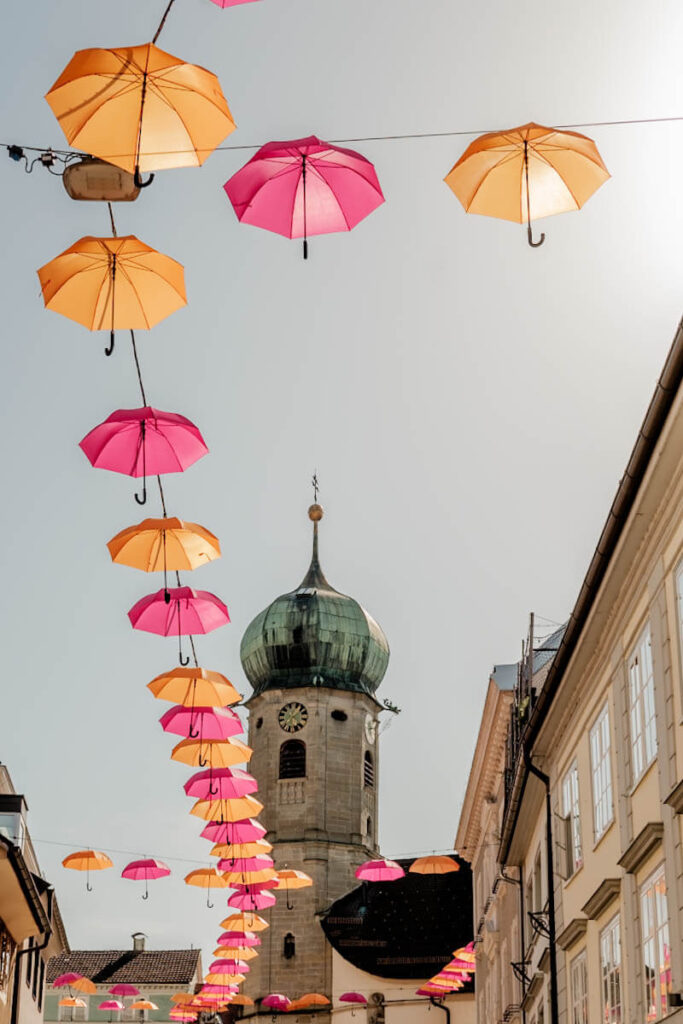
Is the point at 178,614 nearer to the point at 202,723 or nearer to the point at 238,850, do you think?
the point at 202,723

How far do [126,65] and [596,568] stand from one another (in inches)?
358

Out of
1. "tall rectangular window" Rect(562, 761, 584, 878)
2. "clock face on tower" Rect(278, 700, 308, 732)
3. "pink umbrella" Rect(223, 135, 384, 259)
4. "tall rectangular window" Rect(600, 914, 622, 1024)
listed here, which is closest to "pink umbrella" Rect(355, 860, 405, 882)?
"tall rectangular window" Rect(562, 761, 584, 878)

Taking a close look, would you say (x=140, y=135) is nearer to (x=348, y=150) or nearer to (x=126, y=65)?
(x=126, y=65)

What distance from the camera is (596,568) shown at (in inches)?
756

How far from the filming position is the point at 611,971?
2031cm

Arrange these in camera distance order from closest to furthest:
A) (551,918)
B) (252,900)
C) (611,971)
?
(611,971), (551,918), (252,900)

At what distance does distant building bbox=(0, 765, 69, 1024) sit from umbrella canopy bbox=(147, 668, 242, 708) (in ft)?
19.0

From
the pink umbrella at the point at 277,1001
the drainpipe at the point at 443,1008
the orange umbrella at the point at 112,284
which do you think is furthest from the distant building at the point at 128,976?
the orange umbrella at the point at 112,284

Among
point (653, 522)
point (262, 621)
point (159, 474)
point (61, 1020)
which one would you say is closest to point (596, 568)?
point (653, 522)

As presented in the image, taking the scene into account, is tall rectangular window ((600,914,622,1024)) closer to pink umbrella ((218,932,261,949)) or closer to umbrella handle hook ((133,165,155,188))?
umbrella handle hook ((133,165,155,188))

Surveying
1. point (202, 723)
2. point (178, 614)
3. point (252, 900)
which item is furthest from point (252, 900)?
point (178, 614)

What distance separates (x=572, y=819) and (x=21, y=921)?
15758 millimetres

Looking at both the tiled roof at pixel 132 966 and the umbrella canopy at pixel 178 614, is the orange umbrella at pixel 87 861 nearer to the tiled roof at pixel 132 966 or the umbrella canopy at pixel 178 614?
the umbrella canopy at pixel 178 614

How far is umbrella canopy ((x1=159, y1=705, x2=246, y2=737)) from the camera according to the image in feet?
87.0
